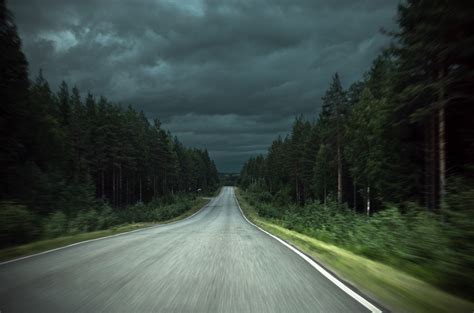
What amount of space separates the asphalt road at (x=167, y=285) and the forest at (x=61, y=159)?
646 centimetres

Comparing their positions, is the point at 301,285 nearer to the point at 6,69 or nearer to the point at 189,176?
the point at 6,69

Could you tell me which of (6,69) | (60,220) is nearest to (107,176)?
(6,69)

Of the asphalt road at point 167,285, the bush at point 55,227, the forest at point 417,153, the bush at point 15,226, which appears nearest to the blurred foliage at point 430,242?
the forest at point 417,153

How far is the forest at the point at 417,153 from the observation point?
762cm

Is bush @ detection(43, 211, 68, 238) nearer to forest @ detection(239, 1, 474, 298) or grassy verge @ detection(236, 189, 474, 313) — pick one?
forest @ detection(239, 1, 474, 298)

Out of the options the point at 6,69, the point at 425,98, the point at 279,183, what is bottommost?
the point at 279,183

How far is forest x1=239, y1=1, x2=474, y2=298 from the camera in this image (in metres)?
7.62

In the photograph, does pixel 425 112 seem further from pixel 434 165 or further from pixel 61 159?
pixel 61 159

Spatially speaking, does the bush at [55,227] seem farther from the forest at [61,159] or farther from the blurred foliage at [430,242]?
the blurred foliage at [430,242]

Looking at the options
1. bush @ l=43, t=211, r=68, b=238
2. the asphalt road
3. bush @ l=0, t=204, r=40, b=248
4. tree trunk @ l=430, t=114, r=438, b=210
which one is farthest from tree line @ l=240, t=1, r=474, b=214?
bush @ l=43, t=211, r=68, b=238

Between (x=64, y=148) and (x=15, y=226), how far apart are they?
1749 inches

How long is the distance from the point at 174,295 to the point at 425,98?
22062mm

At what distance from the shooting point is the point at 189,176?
135 metres

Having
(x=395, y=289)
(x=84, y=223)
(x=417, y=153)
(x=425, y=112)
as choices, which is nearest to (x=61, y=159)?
(x=84, y=223)
